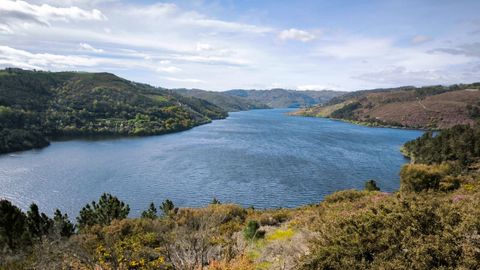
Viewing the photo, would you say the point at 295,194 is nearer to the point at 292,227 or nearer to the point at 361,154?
the point at 292,227

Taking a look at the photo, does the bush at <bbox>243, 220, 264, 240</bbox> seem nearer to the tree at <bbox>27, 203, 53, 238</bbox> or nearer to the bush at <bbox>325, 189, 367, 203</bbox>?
the bush at <bbox>325, 189, 367, 203</bbox>

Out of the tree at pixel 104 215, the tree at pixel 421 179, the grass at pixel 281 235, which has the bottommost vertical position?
the tree at pixel 104 215

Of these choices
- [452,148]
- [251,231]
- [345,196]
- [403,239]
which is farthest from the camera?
[452,148]

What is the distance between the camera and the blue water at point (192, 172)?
2517 inches

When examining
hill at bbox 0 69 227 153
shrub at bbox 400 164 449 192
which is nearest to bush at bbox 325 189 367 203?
shrub at bbox 400 164 449 192

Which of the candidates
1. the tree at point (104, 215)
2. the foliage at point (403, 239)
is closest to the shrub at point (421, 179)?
the foliage at point (403, 239)

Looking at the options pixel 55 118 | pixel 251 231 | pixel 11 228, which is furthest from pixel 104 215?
pixel 55 118

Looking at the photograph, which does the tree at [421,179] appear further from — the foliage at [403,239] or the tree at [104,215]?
the tree at [104,215]

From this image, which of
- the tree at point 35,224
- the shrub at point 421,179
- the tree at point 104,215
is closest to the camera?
the shrub at point 421,179

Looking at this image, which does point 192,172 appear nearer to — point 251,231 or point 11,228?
point 11,228

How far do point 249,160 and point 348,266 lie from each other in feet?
273

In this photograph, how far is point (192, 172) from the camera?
267ft

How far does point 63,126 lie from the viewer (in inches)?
5965

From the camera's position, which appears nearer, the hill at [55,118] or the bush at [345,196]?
the bush at [345,196]
